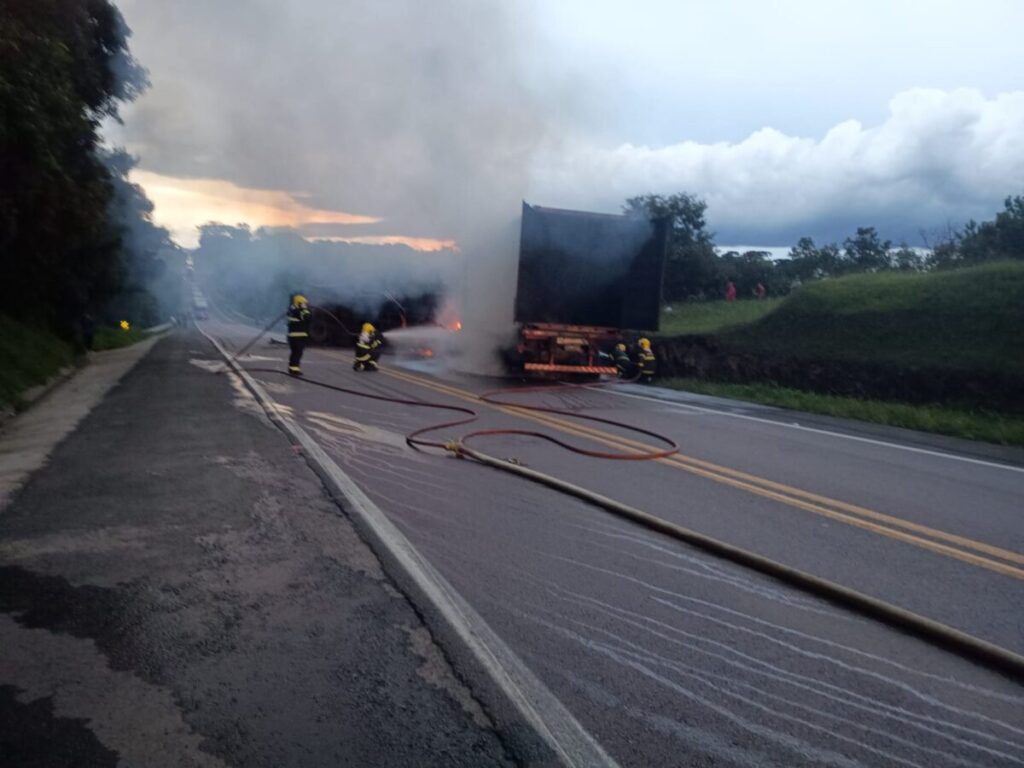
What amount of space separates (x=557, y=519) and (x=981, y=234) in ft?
78.8

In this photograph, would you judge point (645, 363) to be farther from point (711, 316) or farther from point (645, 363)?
point (711, 316)

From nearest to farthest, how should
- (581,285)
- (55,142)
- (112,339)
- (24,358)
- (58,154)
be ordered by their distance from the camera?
(55,142) < (58,154) < (24,358) < (581,285) < (112,339)

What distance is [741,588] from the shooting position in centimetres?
482

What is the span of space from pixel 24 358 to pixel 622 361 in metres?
11.3

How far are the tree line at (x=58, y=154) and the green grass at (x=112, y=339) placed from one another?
1493mm

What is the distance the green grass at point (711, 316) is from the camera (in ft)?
78.5

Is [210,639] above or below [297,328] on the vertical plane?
below

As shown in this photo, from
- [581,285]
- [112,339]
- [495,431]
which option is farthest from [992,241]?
[112,339]

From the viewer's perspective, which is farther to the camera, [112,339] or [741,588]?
[112,339]

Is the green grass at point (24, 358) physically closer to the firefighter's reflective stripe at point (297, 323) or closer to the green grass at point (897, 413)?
the firefighter's reflective stripe at point (297, 323)

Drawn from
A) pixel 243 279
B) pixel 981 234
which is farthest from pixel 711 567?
pixel 243 279

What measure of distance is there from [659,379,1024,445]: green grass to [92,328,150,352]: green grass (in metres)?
19.4

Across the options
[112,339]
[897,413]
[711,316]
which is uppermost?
[711,316]

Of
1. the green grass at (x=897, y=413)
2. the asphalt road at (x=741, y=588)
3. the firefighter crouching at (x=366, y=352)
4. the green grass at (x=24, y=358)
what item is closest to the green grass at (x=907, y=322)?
the green grass at (x=897, y=413)
